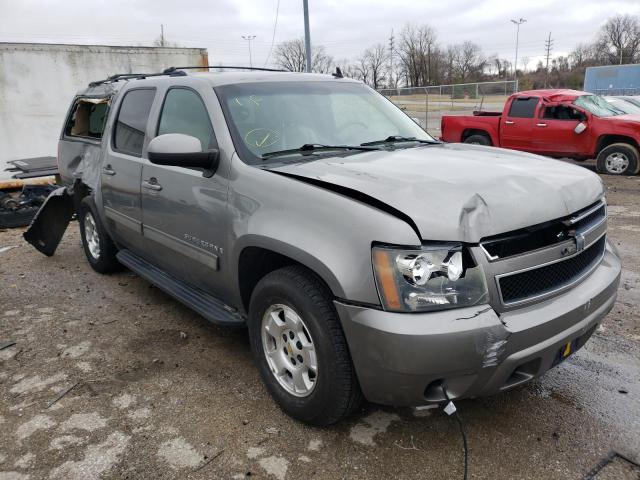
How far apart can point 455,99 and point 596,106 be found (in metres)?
14.8

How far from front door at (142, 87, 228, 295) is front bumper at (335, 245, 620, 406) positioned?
117 centimetres

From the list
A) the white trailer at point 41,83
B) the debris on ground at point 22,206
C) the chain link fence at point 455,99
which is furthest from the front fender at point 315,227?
the chain link fence at point 455,99

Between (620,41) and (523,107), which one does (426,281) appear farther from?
(620,41)

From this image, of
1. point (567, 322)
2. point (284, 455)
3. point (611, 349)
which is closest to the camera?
point (567, 322)

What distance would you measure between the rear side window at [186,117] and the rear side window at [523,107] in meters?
10.3

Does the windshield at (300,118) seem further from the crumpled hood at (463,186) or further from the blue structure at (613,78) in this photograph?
the blue structure at (613,78)

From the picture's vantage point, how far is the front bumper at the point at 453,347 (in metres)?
2.10

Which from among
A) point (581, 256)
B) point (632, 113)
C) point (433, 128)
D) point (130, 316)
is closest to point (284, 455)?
point (581, 256)

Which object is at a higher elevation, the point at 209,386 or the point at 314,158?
the point at 314,158

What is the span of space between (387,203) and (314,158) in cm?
89

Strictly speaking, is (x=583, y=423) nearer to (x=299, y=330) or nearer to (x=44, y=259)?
(x=299, y=330)

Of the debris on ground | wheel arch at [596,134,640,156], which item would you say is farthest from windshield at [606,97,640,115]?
the debris on ground

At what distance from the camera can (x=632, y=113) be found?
37.9 ft

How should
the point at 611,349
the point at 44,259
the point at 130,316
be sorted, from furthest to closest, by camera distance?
the point at 44,259 → the point at 130,316 → the point at 611,349
